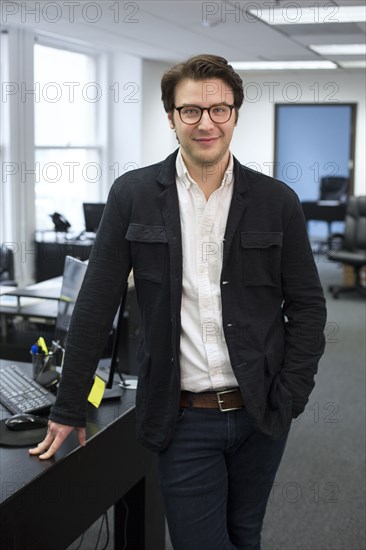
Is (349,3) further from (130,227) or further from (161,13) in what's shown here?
(130,227)

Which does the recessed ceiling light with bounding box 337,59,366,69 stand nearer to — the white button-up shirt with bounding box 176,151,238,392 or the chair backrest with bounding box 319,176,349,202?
the chair backrest with bounding box 319,176,349,202

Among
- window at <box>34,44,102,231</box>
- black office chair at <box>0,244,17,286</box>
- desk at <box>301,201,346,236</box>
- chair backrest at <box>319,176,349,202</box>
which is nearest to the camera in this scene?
black office chair at <box>0,244,17,286</box>

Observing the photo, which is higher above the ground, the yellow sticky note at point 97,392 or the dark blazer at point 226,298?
the dark blazer at point 226,298

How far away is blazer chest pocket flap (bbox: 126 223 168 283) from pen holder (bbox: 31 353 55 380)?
2.95ft

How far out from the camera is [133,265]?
1.59 m

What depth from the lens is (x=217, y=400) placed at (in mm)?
1528

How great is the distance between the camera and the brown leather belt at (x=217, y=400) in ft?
5.01

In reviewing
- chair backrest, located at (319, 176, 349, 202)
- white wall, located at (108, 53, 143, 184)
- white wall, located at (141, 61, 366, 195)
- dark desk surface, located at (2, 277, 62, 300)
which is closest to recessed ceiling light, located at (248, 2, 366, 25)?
dark desk surface, located at (2, 277, 62, 300)

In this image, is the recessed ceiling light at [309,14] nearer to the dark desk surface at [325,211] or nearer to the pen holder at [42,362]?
the pen holder at [42,362]

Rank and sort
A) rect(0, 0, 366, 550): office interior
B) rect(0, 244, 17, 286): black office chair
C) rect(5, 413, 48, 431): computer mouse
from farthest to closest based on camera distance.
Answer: rect(0, 244, 17, 286): black office chair → rect(0, 0, 366, 550): office interior → rect(5, 413, 48, 431): computer mouse

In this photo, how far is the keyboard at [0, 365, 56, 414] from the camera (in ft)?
6.82

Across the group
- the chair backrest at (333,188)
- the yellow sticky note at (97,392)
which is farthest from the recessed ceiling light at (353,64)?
the yellow sticky note at (97,392)

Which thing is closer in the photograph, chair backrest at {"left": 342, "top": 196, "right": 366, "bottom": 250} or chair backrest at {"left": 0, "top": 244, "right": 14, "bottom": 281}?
chair backrest at {"left": 0, "top": 244, "right": 14, "bottom": 281}

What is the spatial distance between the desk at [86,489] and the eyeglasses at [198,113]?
885 mm
